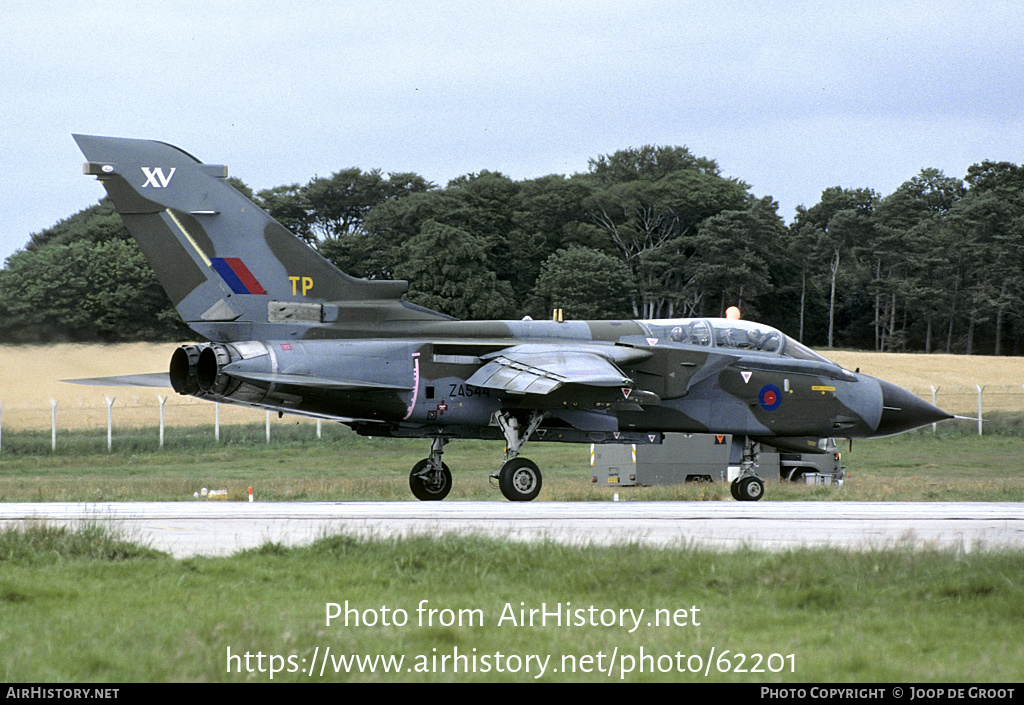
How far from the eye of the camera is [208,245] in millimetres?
17078

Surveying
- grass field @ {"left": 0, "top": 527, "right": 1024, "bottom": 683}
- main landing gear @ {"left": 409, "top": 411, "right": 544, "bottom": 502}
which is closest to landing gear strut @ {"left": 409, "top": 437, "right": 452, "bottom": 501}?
main landing gear @ {"left": 409, "top": 411, "right": 544, "bottom": 502}

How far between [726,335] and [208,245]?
860 centimetres

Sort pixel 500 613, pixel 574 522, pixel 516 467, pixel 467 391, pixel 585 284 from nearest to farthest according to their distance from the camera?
1. pixel 500 613
2. pixel 574 522
3. pixel 516 467
4. pixel 467 391
5. pixel 585 284

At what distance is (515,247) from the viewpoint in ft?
247

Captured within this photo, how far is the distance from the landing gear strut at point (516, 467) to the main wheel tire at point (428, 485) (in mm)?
1485

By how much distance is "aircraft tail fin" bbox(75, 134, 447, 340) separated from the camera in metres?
16.9

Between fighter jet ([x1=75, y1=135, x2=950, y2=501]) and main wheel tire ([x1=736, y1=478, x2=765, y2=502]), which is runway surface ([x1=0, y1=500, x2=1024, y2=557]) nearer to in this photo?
fighter jet ([x1=75, y1=135, x2=950, y2=501])

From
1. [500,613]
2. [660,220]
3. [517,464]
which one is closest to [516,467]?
[517,464]

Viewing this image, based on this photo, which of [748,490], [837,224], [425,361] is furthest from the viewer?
[837,224]

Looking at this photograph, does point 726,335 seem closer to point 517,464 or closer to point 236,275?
point 517,464

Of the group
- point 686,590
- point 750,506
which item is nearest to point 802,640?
point 686,590

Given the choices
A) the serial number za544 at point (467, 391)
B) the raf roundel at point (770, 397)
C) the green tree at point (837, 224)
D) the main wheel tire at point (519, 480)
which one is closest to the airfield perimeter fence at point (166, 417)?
the raf roundel at point (770, 397)

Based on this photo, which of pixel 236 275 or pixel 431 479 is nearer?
pixel 236 275

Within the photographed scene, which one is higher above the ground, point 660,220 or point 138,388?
point 660,220
